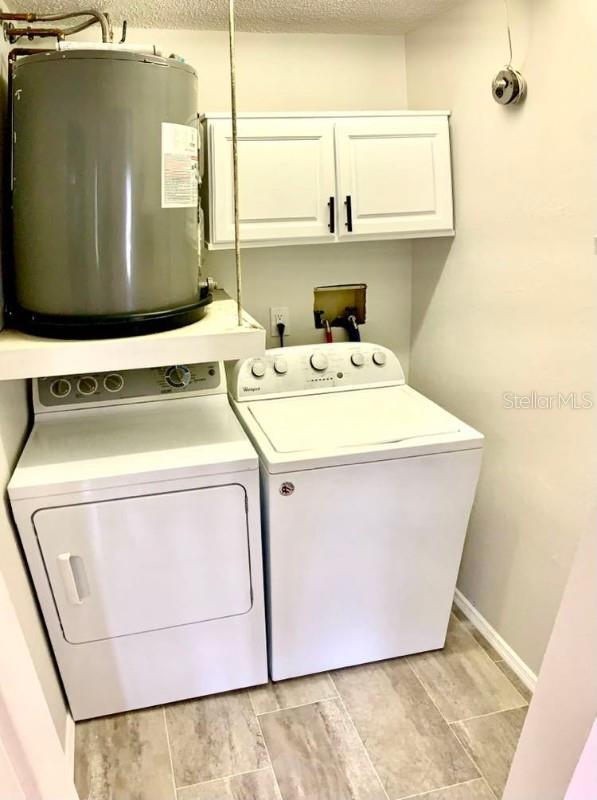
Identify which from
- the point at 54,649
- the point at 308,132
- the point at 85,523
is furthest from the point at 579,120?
the point at 54,649

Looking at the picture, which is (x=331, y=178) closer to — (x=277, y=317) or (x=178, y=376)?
(x=277, y=317)

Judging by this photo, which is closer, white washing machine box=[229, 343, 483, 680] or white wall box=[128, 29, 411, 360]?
white washing machine box=[229, 343, 483, 680]

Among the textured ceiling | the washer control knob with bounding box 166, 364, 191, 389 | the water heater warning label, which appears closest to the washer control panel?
the washer control knob with bounding box 166, 364, 191, 389

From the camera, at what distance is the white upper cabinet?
1.96 meters

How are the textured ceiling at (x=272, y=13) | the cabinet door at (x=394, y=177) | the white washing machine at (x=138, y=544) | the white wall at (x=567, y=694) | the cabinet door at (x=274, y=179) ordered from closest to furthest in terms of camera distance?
the white wall at (x=567, y=694)
the white washing machine at (x=138, y=544)
the textured ceiling at (x=272, y=13)
the cabinet door at (x=274, y=179)
the cabinet door at (x=394, y=177)

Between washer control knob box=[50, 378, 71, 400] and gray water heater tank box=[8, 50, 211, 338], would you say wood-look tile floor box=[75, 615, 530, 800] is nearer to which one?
washer control knob box=[50, 378, 71, 400]

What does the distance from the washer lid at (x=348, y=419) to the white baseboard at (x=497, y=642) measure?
786 mm

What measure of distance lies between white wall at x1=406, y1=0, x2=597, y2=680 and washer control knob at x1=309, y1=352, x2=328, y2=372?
0.46m

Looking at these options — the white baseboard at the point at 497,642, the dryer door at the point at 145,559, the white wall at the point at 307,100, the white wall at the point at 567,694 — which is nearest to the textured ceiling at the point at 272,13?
the white wall at the point at 307,100

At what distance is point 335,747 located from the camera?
5.78ft

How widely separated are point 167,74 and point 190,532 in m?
1.17

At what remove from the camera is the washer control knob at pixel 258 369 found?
7.07ft

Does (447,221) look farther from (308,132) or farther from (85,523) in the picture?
(85,523)

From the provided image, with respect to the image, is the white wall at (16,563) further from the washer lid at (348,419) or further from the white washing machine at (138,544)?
the washer lid at (348,419)
